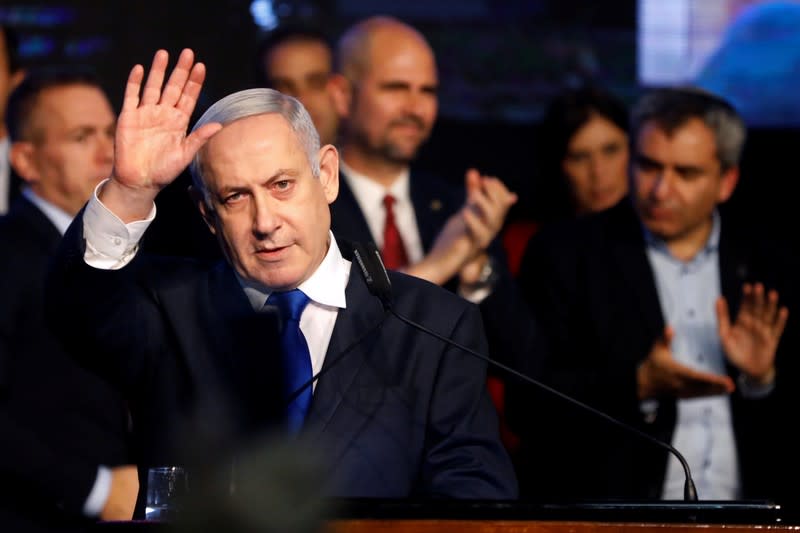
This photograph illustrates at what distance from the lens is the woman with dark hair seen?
137 inches

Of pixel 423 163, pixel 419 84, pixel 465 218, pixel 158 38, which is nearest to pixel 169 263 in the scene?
pixel 465 218

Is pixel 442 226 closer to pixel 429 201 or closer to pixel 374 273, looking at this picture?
pixel 429 201

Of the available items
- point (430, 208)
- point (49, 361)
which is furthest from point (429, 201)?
point (49, 361)

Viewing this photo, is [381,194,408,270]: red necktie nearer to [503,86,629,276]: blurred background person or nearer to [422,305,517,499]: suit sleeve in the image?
[503,86,629,276]: blurred background person

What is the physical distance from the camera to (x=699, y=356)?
9.60 ft

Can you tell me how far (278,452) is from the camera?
70.0 inches

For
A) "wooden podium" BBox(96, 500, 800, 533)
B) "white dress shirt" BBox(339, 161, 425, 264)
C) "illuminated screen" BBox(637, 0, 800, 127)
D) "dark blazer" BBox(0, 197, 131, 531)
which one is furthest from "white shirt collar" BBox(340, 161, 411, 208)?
"illuminated screen" BBox(637, 0, 800, 127)

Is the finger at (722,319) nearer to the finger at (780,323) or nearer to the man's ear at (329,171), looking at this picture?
the finger at (780,323)

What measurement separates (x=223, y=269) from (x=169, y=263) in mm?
87

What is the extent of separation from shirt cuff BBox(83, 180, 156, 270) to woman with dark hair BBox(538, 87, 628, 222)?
1.89m

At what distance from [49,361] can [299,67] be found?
1014 mm

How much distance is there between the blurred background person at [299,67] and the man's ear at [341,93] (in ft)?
0.14

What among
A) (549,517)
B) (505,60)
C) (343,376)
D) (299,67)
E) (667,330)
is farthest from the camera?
(505,60)

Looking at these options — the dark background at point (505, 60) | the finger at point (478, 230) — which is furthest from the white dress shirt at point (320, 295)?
the dark background at point (505, 60)
